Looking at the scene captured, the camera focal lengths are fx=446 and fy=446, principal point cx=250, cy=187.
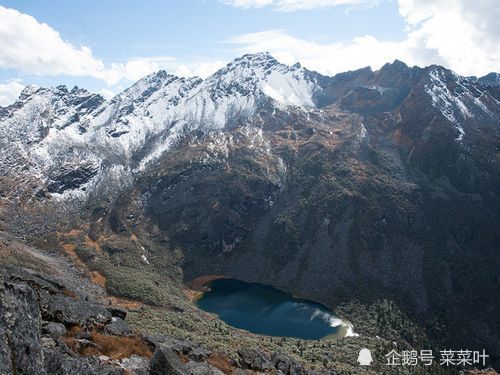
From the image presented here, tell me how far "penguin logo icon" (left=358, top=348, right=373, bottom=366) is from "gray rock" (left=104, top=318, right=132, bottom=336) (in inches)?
2434

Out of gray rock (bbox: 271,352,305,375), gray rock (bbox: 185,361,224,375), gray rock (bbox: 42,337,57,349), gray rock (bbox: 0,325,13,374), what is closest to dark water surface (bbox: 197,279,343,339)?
gray rock (bbox: 271,352,305,375)

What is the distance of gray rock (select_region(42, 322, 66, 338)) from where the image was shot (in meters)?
31.6

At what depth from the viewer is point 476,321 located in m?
117

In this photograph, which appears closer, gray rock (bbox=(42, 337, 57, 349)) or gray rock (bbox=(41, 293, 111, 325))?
gray rock (bbox=(42, 337, 57, 349))

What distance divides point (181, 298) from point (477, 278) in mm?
85424

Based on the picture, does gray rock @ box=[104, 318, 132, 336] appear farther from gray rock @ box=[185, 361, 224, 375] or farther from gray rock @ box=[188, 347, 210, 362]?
gray rock @ box=[185, 361, 224, 375]

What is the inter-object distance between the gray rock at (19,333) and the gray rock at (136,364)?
10.4 meters

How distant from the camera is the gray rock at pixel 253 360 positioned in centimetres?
4771

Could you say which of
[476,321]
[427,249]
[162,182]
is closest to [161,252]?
[162,182]

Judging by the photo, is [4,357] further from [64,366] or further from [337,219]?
[337,219]

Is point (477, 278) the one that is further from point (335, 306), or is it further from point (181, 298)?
point (181, 298)

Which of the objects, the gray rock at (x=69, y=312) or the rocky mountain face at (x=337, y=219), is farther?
the rocky mountain face at (x=337, y=219)

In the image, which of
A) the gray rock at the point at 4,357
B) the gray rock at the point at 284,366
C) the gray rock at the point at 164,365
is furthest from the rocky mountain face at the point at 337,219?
the gray rock at the point at 4,357

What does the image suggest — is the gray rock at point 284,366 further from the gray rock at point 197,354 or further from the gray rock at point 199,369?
the gray rock at point 199,369
